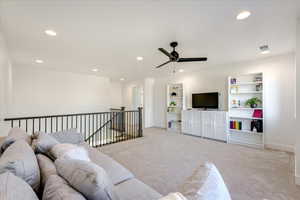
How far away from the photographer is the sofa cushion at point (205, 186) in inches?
25.9

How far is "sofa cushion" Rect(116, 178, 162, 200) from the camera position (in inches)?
44.1

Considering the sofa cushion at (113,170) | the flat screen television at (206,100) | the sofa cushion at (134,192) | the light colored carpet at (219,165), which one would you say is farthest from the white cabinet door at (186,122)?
the sofa cushion at (134,192)

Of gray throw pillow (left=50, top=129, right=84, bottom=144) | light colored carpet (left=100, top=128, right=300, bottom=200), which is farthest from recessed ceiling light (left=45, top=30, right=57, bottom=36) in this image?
light colored carpet (left=100, top=128, right=300, bottom=200)

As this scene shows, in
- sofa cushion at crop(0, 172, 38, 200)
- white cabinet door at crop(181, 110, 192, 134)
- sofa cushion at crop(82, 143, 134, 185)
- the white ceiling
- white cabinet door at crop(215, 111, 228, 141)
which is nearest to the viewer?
sofa cushion at crop(0, 172, 38, 200)

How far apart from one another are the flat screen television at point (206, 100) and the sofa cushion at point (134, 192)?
13.6 ft

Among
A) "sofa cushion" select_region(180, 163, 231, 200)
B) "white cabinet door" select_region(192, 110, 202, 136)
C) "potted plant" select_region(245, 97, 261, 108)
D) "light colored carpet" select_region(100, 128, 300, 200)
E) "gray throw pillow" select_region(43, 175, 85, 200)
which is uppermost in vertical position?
"potted plant" select_region(245, 97, 261, 108)

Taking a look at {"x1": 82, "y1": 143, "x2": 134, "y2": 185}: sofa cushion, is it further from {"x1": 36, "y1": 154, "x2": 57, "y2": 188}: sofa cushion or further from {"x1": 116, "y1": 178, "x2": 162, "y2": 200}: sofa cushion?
{"x1": 36, "y1": 154, "x2": 57, "y2": 188}: sofa cushion

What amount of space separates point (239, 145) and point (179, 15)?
386cm

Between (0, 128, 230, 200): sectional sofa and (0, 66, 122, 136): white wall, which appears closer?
(0, 128, 230, 200): sectional sofa

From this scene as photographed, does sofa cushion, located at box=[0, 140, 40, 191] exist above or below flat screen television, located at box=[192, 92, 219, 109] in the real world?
below

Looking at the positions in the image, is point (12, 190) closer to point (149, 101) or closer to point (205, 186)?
point (205, 186)

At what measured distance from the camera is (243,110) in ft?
14.1

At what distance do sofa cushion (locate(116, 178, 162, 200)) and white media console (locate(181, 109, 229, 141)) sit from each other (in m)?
3.84

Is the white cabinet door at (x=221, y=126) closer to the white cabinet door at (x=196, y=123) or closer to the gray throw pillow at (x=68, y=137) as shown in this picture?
the white cabinet door at (x=196, y=123)
